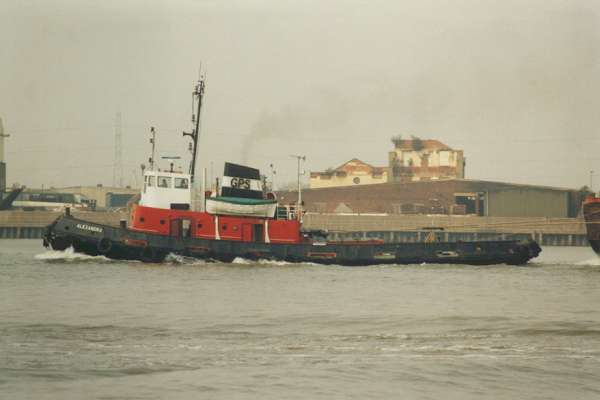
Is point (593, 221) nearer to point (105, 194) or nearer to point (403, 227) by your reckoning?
point (403, 227)

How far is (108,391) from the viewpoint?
47.7ft

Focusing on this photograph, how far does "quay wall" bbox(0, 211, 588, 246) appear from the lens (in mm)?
100188

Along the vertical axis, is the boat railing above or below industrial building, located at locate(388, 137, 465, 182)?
below

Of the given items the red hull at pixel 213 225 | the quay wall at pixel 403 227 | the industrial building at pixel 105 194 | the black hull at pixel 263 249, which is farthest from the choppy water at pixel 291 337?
the industrial building at pixel 105 194

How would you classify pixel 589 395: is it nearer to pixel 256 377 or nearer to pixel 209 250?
pixel 256 377

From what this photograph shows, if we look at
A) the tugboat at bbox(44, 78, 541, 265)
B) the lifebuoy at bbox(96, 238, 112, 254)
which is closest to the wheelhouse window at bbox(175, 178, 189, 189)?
the tugboat at bbox(44, 78, 541, 265)

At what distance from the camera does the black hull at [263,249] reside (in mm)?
42188

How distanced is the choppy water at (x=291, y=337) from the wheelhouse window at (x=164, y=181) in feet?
21.3

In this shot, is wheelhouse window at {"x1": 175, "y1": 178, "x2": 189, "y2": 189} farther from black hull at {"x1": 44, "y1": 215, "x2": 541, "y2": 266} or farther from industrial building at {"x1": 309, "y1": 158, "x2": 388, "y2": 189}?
industrial building at {"x1": 309, "y1": 158, "x2": 388, "y2": 189}

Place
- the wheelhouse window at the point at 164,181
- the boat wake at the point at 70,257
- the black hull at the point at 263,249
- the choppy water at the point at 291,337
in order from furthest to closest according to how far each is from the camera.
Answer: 1. the boat wake at the point at 70,257
2. the wheelhouse window at the point at 164,181
3. the black hull at the point at 263,249
4. the choppy water at the point at 291,337

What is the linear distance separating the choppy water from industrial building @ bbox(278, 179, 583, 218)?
2852 inches

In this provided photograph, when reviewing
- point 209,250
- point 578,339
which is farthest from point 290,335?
point 209,250

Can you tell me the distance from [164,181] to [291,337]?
23181 millimetres

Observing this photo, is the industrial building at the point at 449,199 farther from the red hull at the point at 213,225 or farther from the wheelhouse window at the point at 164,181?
the wheelhouse window at the point at 164,181
